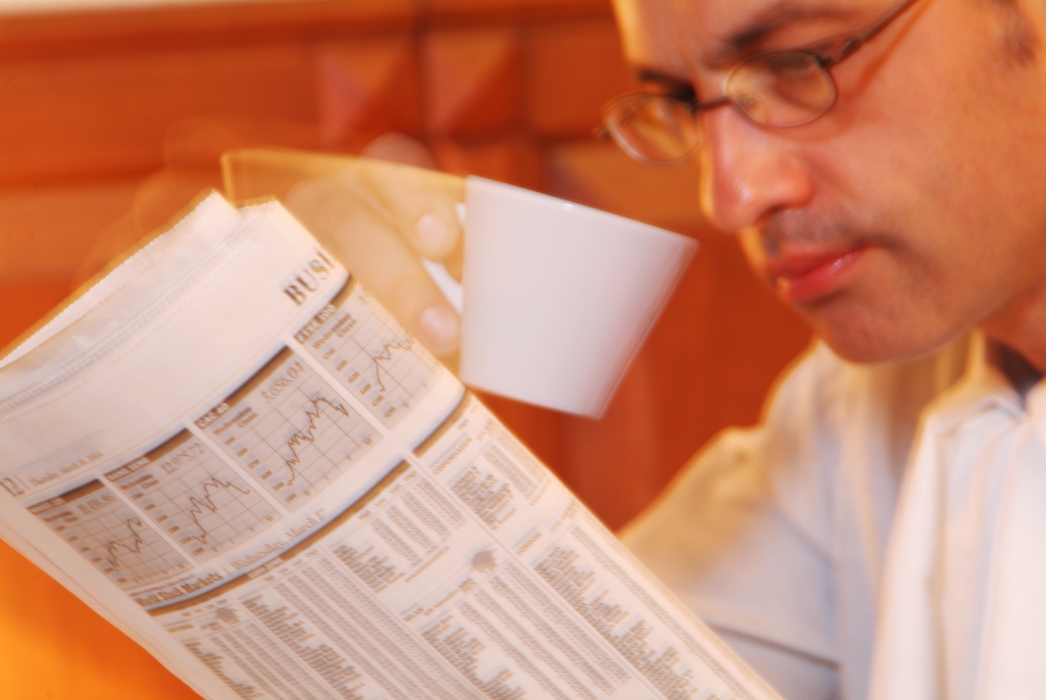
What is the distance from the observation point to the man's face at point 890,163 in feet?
1.49

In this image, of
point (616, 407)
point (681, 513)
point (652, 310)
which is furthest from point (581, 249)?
point (616, 407)

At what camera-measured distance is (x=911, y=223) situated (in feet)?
1.58

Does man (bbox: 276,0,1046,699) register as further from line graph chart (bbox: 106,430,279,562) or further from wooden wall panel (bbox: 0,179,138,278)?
wooden wall panel (bbox: 0,179,138,278)

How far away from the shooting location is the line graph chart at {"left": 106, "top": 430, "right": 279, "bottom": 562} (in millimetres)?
266

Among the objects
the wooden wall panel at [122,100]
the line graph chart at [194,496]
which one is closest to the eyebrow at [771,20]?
the line graph chart at [194,496]

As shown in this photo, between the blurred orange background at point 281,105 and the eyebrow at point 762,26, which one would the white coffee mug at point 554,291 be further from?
the blurred orange background at point 281,105

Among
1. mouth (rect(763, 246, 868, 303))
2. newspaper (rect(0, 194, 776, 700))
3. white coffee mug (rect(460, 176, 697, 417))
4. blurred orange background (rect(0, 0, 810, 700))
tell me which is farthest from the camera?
blurred orange background (rect(0, 0, 810, 700))

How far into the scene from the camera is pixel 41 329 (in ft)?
0.87

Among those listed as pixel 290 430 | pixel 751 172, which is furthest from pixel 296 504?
pixel 751 172

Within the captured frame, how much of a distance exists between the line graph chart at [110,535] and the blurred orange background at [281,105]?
474 millimetres

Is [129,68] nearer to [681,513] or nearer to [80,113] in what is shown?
[80,113]

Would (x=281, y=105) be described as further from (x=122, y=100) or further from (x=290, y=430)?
(x=290, y=430)

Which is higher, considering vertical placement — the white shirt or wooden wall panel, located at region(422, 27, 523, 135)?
wooden wall panel, located at region(422, 27, 523, 135)

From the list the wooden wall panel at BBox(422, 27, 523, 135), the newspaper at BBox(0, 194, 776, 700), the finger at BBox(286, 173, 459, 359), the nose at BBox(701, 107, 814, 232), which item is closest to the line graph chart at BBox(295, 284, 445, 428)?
the newspaper at BBox(0, 194, 776, 700)
